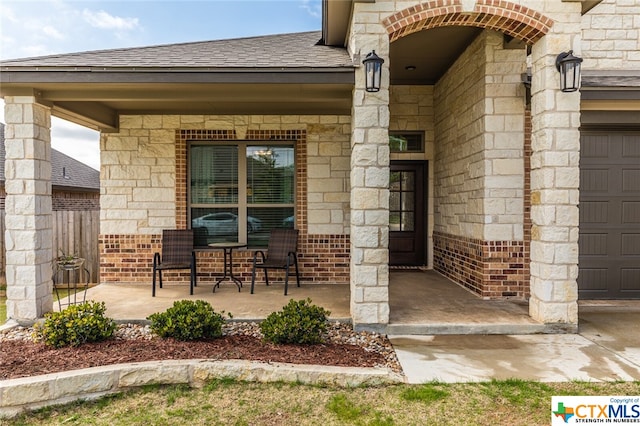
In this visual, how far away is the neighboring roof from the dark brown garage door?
1275 centimetres

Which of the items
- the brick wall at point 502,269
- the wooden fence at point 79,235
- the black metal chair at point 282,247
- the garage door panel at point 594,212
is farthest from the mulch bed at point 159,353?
the garage door panel at point 594,212

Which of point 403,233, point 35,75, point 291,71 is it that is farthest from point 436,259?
point 35,75

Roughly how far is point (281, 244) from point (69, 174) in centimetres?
1195

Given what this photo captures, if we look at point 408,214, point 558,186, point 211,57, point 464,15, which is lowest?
point 408,214

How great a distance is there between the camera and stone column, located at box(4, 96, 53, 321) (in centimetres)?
407

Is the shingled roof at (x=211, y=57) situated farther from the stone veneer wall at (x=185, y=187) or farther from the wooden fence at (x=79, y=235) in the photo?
the wooden fence at (x=79, y=235)

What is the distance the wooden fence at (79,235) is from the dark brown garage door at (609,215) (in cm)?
722

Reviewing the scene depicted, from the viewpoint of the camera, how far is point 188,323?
344 cm

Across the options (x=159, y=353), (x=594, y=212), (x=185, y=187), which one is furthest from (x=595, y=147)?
(x=185, y=187)

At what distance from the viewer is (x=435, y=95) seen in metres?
6.92

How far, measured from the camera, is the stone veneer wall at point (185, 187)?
236 inches

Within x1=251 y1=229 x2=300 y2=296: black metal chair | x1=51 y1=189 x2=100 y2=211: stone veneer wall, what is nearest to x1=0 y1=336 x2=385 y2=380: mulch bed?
x1=251 y1=229 x2=300 y2=296: black metal chair

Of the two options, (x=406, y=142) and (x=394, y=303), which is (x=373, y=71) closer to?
(x=394, y=303)

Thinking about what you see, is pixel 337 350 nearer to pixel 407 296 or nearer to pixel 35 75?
pixel 407 296
